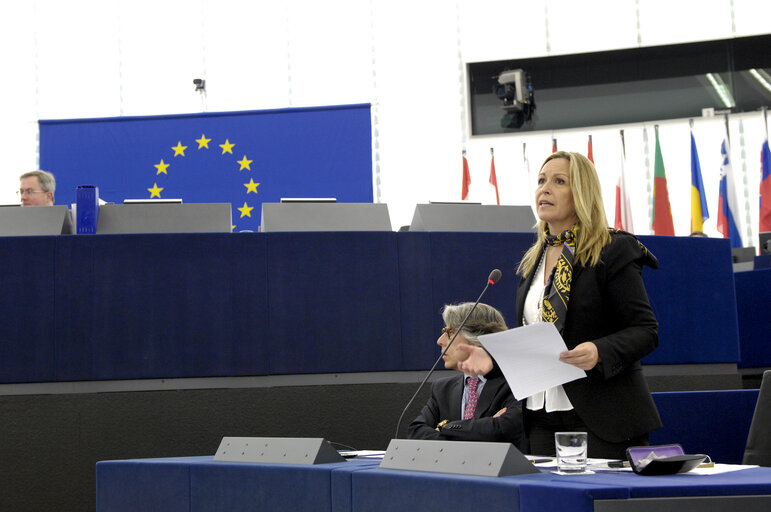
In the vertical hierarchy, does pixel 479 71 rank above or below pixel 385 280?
above

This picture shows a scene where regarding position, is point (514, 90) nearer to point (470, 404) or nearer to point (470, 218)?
point (470, 218)

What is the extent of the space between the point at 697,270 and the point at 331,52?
19.2ft

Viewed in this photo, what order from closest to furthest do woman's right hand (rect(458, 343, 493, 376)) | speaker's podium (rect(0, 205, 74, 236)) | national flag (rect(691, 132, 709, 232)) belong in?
woman's right hand (rect(458, 343, 493, 376)) → speaker's podium (rect(0, 205, 74, 236)) → national flag (rect(691, 132, 709, 232))

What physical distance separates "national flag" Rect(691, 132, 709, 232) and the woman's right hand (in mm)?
6367

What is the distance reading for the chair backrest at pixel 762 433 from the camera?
239 centimetres

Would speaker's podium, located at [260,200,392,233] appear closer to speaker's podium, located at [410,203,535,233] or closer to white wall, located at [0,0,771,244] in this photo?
speaker's podium, located at [410,203,535,233]

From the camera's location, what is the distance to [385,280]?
423cm

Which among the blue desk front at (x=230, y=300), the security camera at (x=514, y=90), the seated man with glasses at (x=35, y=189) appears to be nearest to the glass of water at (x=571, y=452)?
the blue desk front at (x=230, y=300)

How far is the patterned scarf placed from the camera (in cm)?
208

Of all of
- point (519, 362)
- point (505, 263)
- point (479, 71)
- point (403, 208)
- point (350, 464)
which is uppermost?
point (479, 71)

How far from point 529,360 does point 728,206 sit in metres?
7.10

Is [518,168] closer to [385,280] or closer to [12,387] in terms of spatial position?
[385,280]

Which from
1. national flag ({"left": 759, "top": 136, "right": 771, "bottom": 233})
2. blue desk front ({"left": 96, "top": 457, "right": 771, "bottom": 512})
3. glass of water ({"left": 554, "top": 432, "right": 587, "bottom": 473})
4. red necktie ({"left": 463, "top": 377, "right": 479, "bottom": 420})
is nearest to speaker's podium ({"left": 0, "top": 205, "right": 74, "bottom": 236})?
blue desk front ({"left": 96, "top": 457, "right": 771, "bottom": 512})

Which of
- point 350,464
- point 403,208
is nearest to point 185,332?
point 350,464
